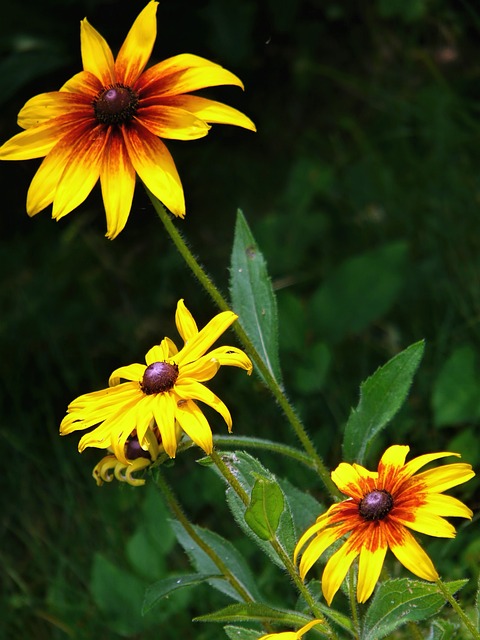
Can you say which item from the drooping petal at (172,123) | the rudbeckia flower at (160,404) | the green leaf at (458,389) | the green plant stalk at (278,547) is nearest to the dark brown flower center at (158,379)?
the rudbeckia flower at (160,404)

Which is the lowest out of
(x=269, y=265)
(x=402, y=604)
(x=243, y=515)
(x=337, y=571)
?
(x=402, y=604)

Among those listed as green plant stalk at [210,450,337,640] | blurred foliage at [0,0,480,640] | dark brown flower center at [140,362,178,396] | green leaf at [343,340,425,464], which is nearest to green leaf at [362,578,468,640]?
green plant stalk at [210,450,337,640]

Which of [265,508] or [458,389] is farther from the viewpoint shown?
[458,389]

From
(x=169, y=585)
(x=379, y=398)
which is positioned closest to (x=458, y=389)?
(x=379, y=398)

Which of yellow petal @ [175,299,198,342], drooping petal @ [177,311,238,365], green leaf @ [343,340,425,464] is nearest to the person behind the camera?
drooping petal @ [177,311,238,365]

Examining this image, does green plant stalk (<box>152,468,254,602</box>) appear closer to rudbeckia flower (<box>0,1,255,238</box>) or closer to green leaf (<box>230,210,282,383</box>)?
green leaf (<box>230,210,282,383</box>)

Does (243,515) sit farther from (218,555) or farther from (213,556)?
(218,555)
